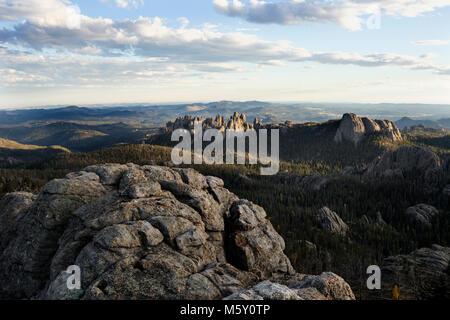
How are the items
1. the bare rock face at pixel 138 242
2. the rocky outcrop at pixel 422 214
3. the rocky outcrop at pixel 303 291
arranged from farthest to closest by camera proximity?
the rocky outcrop at pixel 422 214 < the bare rock face at pixel 138 242 < the rocky outcrop at pixel 303 291

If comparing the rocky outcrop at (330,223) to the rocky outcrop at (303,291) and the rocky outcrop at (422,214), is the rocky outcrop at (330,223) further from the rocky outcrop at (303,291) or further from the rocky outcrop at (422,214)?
the rocky outcrop at (303,291)

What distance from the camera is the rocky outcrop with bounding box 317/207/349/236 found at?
12612cm

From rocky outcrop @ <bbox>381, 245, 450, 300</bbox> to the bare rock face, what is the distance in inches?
1178

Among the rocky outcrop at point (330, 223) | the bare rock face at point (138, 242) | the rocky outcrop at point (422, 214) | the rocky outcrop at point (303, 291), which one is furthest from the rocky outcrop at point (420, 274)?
the rocky outcrop at point (422, 214)

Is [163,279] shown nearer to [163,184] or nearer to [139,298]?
[139,298]

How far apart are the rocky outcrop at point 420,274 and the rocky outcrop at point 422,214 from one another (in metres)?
57.5

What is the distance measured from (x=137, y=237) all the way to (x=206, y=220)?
452 inches

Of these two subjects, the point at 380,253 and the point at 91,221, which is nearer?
the point at 91,221

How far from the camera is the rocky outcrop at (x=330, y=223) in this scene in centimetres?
12612

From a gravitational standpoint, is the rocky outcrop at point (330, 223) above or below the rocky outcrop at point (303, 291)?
below

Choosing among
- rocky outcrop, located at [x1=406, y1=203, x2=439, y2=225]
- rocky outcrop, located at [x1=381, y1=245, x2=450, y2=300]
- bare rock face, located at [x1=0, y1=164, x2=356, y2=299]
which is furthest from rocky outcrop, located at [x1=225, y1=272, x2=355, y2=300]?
rocky outcrop, located at [x1=406, y1=203, x2=439, y2=225]

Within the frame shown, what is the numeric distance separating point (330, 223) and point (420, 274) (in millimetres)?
63049
